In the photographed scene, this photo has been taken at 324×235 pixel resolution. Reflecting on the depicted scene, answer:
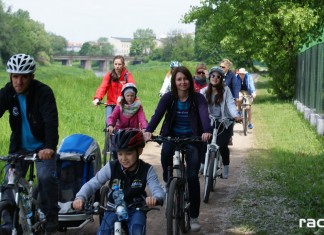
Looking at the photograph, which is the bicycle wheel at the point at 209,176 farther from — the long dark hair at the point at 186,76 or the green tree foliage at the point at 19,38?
the green tree foliage at the point at 19,38

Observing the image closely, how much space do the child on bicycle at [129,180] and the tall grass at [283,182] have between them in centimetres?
240

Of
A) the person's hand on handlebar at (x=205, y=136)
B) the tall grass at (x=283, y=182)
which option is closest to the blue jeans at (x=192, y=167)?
the person's hand on handlebar at (x=205, y=136)

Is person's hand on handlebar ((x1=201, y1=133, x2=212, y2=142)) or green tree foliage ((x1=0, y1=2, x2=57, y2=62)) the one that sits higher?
green tree foliage ((x1=0, y1=2, x2=57, y2=62))

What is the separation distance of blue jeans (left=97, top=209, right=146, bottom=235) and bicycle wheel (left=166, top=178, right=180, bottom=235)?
1164 millimetres

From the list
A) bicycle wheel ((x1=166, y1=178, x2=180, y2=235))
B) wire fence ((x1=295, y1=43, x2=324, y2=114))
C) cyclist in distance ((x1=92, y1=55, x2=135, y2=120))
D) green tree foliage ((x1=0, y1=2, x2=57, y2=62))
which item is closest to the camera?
bicycle wheel ((x1=166, y1=178, x2=180, y2=235))

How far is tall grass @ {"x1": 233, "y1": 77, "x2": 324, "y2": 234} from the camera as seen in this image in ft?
23.0

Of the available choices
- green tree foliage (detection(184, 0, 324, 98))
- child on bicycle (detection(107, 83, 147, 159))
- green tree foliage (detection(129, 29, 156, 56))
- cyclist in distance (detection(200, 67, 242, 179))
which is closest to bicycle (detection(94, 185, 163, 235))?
child on bicycle (detection(107, 83, 147, 159))

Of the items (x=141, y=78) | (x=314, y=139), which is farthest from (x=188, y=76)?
(x=141, y=78)

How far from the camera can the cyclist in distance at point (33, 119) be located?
16.8ft

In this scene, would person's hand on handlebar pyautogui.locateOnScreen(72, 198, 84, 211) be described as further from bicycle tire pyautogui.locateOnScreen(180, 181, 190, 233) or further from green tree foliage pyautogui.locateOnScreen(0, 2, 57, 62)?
green tree foliage pyautogui.locateOnScreen(0, 2, 57, 62)

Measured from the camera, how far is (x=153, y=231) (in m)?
6.61

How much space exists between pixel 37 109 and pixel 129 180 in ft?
3.98

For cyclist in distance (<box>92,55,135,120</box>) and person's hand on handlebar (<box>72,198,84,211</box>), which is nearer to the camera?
person's hand on handlebar (<box>72,198,84,211</box>)

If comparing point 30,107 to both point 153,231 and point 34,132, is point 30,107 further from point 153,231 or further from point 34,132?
point 153,231
